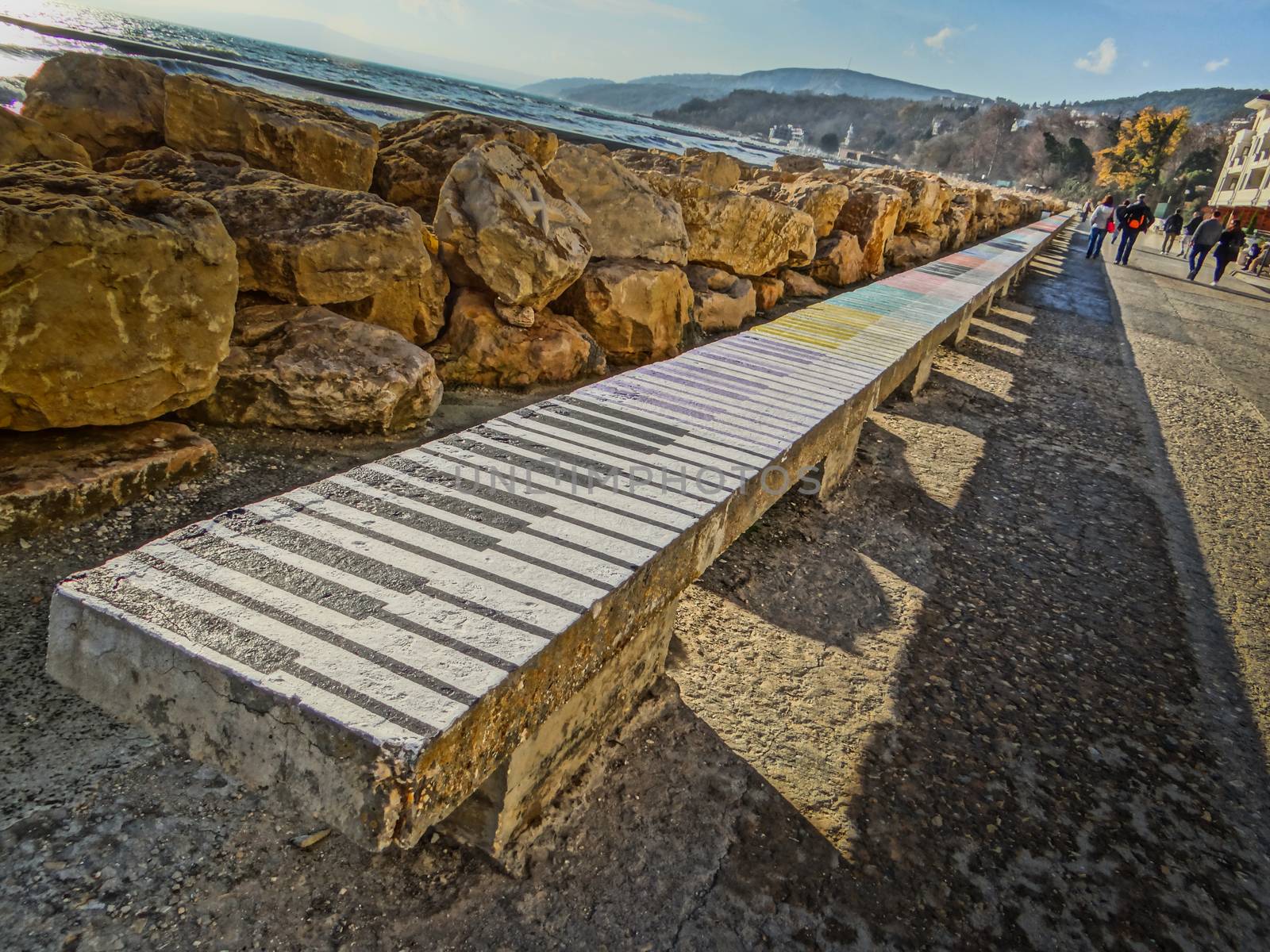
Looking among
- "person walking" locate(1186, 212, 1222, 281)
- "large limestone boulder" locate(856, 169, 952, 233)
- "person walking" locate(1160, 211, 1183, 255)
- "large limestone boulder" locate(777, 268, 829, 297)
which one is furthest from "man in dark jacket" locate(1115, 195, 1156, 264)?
"large limestone boulder" locate(777, 268, 829, 297)

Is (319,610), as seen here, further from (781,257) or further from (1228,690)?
(781,257)

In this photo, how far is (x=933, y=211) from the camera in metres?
11.9

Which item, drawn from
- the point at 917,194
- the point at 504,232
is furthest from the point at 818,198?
the point at 504,232

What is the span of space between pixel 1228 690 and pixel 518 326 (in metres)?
3.44

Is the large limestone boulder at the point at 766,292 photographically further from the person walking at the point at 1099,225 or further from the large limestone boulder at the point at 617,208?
the person walking at the point at 1099,225

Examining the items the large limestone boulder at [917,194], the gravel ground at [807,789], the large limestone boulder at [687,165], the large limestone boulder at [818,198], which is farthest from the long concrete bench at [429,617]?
the large limestone boulder at [917,194]

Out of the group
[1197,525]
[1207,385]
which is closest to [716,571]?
[1197,525]

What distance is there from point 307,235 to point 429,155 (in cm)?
164

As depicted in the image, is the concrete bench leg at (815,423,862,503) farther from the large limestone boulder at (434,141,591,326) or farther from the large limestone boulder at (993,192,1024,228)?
the large limestone boulder at (993,192,1024,228)

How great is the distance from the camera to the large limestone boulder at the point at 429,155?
15.5ft

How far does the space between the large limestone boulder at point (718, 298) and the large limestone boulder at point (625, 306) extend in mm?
848

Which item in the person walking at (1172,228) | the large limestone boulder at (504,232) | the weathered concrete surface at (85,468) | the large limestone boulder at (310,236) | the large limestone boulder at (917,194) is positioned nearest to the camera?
the weathered concrete surface at (85,468)

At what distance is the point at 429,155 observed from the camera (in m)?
4.77

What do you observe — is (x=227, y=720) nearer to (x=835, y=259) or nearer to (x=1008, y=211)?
(x=835, y=259)
